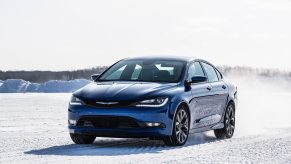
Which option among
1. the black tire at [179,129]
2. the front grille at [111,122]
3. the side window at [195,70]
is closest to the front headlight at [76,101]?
the front grille at [111,122]

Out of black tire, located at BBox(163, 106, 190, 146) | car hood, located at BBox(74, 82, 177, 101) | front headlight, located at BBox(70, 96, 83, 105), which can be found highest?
car hood, located at BBox(74, 82, 177, 101)

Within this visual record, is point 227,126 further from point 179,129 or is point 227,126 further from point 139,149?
point 139,149

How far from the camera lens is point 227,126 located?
1373 cm

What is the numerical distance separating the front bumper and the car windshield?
100 cm

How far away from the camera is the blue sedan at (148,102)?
10789 millimetres

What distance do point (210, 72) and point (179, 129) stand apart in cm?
233

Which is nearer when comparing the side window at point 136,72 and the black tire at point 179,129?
the black tire at point 179,129

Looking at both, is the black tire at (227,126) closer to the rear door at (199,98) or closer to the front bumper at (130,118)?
the rear door at (199,98)

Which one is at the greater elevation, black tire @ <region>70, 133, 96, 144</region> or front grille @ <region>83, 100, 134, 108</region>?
front grille @ <region>83, 100, 134, 108</region>

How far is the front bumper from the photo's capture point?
35.2ft

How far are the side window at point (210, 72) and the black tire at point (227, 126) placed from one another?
0.71 meters

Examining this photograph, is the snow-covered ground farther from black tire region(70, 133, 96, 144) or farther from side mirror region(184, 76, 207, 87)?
side mirror region(184, 76, 207, 87)

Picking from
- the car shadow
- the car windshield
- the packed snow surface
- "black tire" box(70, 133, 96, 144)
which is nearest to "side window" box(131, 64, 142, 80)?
the car windshield

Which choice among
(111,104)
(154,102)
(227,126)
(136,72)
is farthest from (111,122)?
(227,126)
